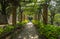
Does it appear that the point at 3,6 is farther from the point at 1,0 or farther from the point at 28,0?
the point at 28,0

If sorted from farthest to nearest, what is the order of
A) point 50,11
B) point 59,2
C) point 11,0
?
point 50,11 → point 59,2 → point 11,0

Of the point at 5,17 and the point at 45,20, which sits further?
the point at 5,17

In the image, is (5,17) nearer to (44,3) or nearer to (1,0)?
(1,0)

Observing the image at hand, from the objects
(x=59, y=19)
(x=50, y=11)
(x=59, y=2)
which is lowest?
(x=59, y=19)

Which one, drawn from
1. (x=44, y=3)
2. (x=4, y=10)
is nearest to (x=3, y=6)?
(x=4, y=10)

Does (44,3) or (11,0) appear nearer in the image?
(44,3)

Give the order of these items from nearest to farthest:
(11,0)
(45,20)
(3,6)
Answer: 1. (45,20)
2. (11,0)
3. (3,6)

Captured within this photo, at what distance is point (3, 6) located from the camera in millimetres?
23672

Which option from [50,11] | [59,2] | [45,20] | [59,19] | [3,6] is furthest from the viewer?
[59,19]

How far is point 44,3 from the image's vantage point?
18.6 m

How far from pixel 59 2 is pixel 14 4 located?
11986 mm

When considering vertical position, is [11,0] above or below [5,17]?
above

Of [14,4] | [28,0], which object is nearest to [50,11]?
[28,0]

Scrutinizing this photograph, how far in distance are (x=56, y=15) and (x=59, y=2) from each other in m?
4.17
